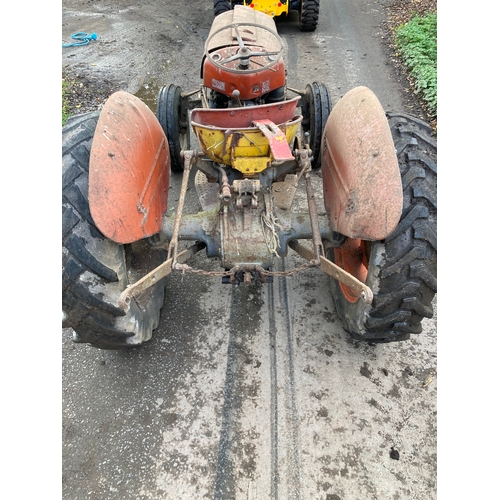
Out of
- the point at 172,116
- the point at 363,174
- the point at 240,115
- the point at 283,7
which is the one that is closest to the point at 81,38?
the point at 283,7

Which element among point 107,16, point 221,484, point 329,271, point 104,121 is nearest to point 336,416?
point 221,484

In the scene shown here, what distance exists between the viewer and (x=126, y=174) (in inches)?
81.9

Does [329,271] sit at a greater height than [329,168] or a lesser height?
lesser

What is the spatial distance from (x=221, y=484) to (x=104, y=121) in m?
1.99

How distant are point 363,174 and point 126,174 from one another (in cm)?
123

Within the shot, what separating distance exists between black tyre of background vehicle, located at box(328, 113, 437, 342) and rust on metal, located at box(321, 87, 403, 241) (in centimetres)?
15

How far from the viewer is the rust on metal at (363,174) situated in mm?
1978

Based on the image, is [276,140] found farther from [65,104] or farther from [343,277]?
[65,104]

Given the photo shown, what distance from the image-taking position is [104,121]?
7.01 ft

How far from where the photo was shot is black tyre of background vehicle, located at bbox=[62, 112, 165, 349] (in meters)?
1.95

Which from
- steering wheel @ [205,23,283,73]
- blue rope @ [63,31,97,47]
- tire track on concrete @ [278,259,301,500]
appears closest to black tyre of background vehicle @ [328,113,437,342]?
tire track on concrete @ [278,259,301,500]

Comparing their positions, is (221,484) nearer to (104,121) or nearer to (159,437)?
(159,437)

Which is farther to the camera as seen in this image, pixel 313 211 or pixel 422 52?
pixel 422 52

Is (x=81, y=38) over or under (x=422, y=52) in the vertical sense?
under
